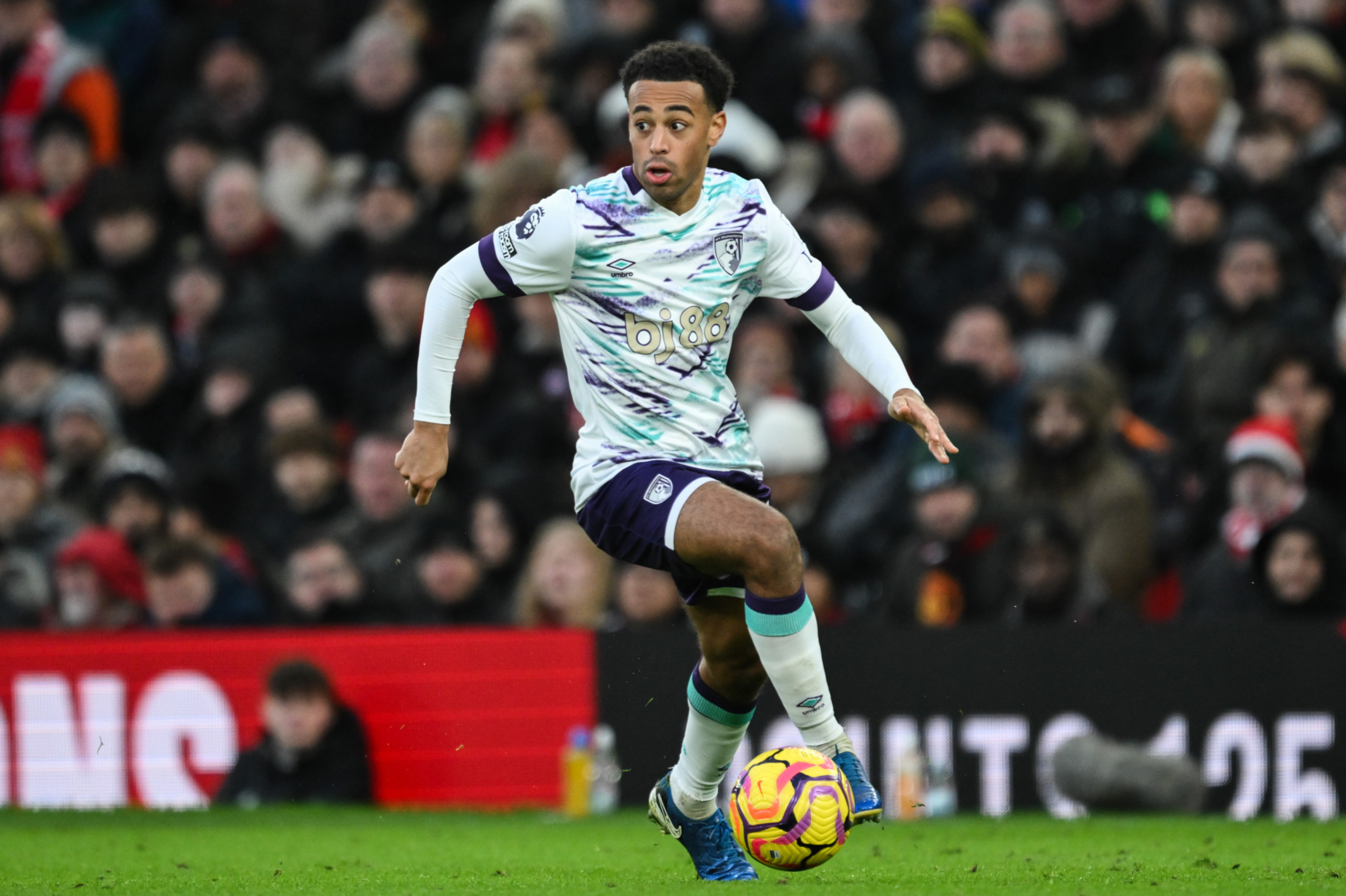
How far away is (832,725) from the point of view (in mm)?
6441

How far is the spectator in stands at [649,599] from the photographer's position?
10445mm

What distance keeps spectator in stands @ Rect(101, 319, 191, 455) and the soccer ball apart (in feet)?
24.6

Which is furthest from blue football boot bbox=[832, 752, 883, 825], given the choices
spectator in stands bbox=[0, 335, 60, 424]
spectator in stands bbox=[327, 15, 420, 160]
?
spectator in stands bbox=[327, 15, 420, 160]

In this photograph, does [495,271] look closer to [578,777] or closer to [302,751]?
[578,777]

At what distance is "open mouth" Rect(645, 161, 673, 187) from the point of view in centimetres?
639

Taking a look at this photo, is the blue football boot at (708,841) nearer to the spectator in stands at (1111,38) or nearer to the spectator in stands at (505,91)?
the spectator in stands at (505,91)

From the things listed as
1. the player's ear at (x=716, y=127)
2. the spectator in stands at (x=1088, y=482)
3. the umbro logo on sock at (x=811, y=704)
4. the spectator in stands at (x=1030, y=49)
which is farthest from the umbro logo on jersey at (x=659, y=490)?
the spectator in stands at (x=1030, y=49)

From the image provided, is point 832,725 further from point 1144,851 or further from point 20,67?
point 20,67

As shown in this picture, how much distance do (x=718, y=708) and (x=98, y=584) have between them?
552 centimetres

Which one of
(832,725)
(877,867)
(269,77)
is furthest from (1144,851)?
(269,77)

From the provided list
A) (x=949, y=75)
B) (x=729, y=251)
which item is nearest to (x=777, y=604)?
(x=729, y=251)

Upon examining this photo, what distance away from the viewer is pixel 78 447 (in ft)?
40.6

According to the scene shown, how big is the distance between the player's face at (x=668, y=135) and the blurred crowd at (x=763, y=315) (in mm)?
4015

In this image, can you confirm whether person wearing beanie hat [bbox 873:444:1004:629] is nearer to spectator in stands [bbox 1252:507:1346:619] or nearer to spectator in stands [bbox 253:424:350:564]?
spectator in stands [bbox 1252:507:1346:619]
